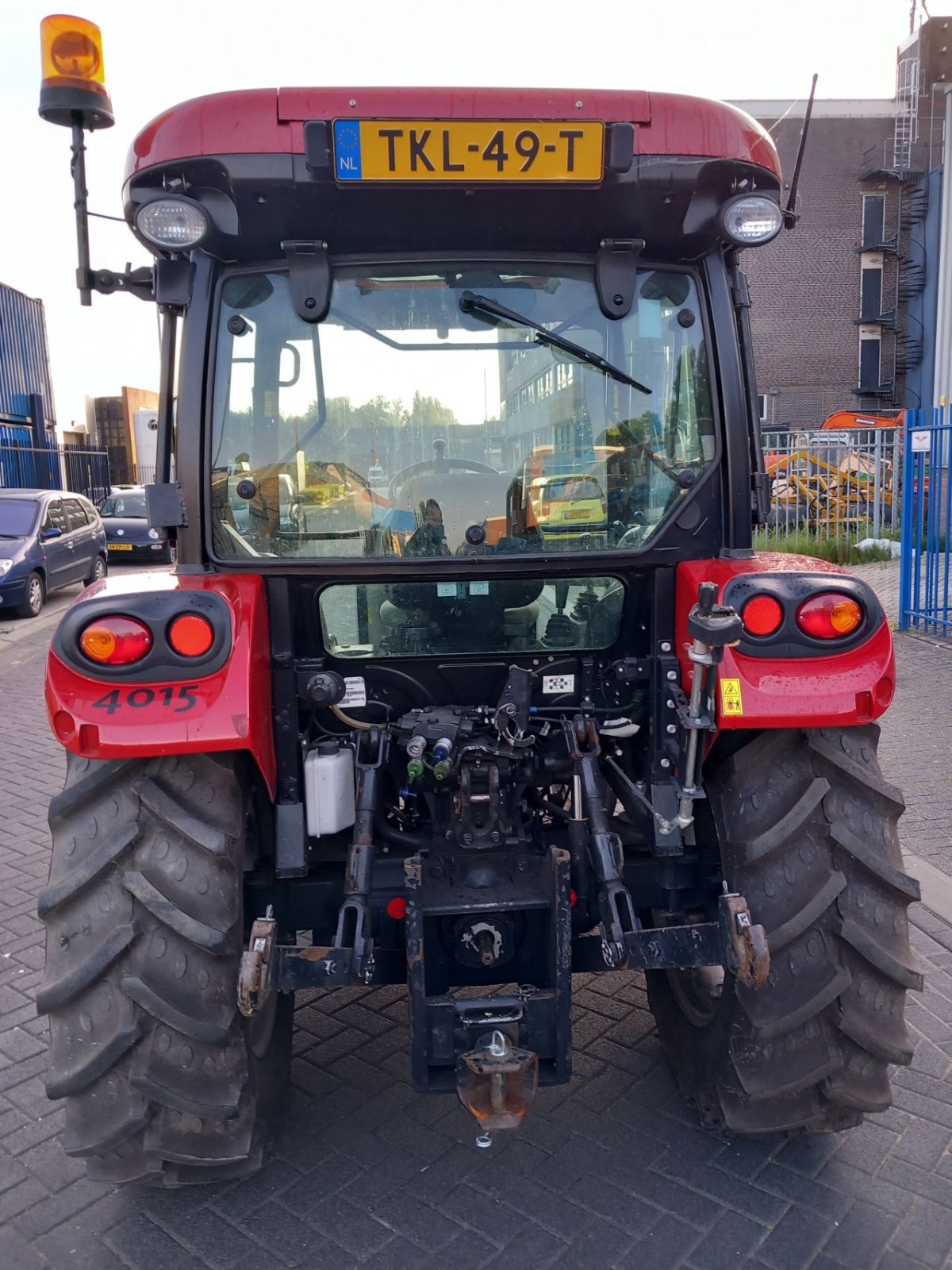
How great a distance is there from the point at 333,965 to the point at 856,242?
1440 inches

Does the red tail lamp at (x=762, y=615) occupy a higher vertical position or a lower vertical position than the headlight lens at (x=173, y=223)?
lower

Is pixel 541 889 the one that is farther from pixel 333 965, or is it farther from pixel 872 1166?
pixel 872 1166

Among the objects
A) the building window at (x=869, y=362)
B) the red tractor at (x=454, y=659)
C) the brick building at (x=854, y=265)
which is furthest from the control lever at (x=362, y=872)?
the building window at (x=869, y=362)

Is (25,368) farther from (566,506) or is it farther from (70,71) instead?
(566,506)

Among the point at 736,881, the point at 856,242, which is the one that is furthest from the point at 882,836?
the point at 856,242

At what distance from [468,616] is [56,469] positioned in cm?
2396

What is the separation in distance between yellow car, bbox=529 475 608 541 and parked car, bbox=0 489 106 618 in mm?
12563

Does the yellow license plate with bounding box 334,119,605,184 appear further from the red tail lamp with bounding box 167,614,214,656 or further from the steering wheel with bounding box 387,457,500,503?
the red tail lamp with bounding box 167,614,214,656

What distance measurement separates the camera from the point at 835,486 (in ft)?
53.3

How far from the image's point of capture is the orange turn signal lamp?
251 cm

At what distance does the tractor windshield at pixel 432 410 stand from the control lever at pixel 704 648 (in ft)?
1.81

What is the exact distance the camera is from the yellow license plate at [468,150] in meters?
2.55

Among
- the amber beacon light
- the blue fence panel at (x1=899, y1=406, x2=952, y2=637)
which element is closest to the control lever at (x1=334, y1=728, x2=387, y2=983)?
the amber beacon light

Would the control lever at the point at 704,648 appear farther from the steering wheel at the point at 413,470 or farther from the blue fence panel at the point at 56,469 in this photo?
the blue fence panel at the point at 56,469
